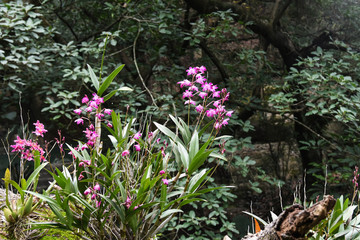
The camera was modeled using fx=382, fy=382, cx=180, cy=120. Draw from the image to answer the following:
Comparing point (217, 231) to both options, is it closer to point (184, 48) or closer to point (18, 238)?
point (184, 48)

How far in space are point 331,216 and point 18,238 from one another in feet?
4.77

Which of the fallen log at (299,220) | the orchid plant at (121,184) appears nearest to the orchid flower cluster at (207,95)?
the orchid plant at (121,184)

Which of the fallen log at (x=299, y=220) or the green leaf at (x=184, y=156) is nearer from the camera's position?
the fallen log at (x=299, y=220)

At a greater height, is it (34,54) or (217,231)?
(34,54)

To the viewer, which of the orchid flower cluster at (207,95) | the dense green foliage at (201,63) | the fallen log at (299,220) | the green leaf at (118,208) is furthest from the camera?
the dense green foliage at (201,63)

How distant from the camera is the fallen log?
1367 millimetres

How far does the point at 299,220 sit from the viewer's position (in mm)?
1364

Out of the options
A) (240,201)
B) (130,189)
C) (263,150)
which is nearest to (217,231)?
(240,201)

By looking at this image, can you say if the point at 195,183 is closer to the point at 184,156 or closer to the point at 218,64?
the point at 184,156

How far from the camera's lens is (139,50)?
3812 mm

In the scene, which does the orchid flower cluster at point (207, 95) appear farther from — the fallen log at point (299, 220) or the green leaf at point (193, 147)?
the fallen log at point (299, 220)

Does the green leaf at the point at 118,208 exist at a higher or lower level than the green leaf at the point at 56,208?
higher

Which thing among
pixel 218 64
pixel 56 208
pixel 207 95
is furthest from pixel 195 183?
pixel 218 64

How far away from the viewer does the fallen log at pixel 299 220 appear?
4.49 ft
